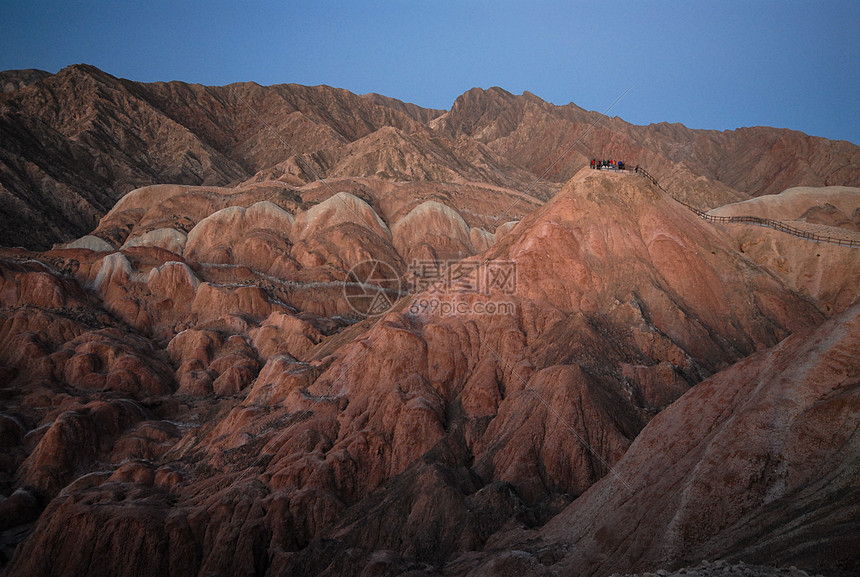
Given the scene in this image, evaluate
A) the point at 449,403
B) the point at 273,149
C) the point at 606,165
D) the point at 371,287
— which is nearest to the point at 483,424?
A: the point at 449,403

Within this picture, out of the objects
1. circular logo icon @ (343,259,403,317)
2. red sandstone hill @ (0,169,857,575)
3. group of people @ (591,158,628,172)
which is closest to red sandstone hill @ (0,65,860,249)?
circular logo icon @ (343,259,403,317)

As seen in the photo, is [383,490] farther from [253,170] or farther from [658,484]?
[253,170]

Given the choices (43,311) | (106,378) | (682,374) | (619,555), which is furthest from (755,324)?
(43,311)

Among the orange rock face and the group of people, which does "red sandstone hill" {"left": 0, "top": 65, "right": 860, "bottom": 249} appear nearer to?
the orange rock face

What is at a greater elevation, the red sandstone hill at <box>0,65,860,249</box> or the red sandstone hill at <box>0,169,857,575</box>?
the red sandstone hill at <box>0,65,860,249</box>

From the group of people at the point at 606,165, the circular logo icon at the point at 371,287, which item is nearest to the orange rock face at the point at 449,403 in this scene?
the circular logo icon at the point at 371,287

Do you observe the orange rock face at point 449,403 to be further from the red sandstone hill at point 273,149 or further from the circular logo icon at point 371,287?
the red sandstone hill at point 273,149
